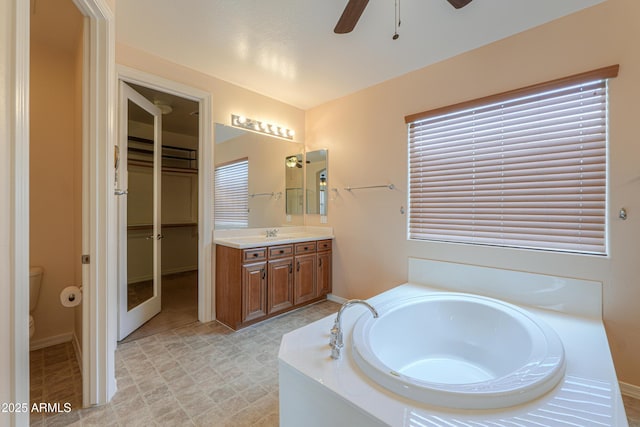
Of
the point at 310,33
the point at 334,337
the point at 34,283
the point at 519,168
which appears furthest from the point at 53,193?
the point at 519,168

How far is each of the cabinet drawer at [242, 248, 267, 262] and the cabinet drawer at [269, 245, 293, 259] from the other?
0.08 metres

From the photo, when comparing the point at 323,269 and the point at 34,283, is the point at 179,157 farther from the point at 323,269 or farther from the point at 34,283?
the point at 323,269

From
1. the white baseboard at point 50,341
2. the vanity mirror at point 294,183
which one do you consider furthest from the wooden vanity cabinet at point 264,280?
the white baseboard at point 50,341

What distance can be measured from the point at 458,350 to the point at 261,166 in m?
2.73

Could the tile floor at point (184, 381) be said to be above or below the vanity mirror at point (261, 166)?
below

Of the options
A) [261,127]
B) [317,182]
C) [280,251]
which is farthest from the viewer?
[317,182]

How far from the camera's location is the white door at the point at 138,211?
2328 millimetres

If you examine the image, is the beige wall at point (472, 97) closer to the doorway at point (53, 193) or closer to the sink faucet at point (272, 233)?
the sink faucet at point (272, 233)

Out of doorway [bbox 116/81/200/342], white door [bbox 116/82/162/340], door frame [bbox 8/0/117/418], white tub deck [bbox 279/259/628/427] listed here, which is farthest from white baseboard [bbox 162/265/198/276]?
white tub deck [bbox 279/259/628/427]

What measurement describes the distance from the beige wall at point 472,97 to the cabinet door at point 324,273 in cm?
11

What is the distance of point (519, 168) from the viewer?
6.68 feet

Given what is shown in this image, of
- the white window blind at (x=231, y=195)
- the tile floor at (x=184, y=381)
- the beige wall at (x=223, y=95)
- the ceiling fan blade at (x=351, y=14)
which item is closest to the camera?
the ceiling fan blade at (x=351, y=14)

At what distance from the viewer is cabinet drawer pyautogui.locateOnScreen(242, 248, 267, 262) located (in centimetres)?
250

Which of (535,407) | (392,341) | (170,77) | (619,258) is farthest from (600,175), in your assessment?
(170,77)
